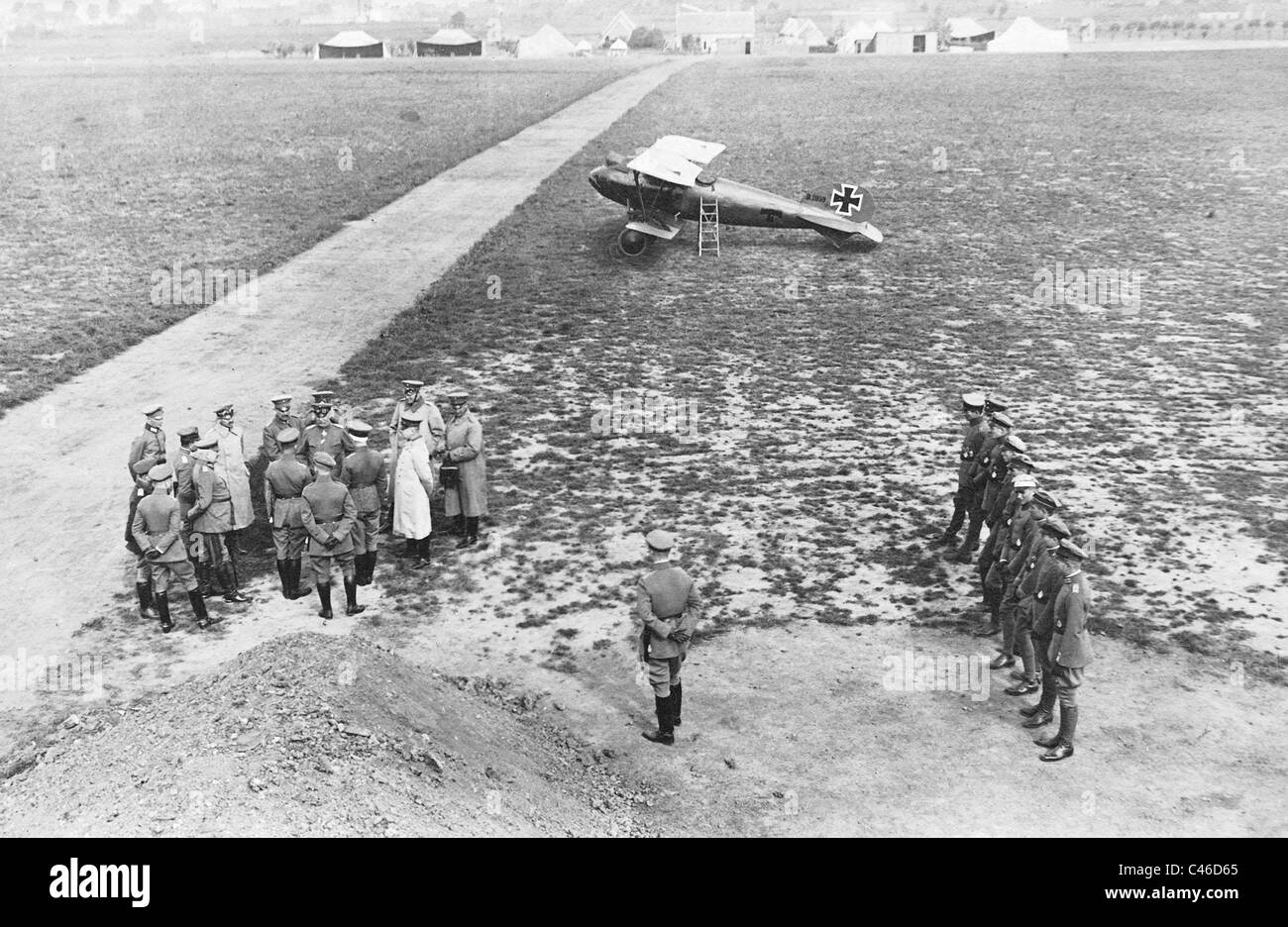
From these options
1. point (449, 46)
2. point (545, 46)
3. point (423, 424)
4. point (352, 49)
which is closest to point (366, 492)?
point (423, 424)

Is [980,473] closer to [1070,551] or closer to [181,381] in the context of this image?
[1070,551]

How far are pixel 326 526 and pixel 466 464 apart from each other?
1.99 metres

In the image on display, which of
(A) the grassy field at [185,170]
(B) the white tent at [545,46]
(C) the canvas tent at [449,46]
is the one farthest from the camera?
(B) the white tent at [545,46]

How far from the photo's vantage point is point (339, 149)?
39.8 meters

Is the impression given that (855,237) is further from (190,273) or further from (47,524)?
(47,524)

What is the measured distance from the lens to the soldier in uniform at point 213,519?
444 inches

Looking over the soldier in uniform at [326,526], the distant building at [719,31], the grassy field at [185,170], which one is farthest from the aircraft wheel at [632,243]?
the distant building at [719,31]

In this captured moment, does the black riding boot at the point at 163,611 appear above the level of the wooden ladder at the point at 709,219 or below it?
below

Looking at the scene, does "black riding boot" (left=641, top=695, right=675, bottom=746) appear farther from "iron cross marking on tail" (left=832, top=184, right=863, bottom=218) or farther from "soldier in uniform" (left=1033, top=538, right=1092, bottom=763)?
"iron cross marking on tail" (left=832, top=184, right=863, bottom=218)

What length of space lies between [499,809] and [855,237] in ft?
69.8

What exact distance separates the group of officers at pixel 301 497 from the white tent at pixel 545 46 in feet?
283

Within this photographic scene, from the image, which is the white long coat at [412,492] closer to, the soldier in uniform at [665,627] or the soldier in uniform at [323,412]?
the soldier in uniform at [323,412]

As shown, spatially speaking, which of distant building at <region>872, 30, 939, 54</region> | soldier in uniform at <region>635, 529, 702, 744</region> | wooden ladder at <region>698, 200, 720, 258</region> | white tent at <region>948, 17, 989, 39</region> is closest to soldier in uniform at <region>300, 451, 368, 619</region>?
soldier in uniform at <region>635, 529, 702, 744</region>

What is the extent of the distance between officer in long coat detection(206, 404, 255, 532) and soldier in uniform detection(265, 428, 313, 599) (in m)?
0.79
